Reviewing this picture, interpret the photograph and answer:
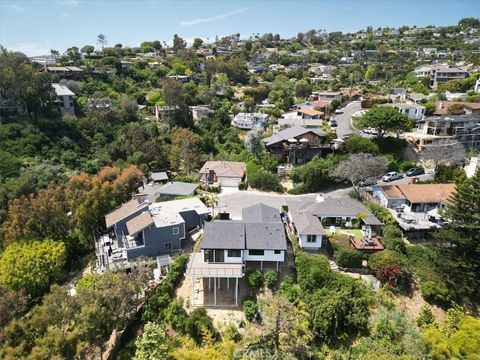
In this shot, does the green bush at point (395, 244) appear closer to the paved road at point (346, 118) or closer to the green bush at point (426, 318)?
the green bush at point (426, 318)

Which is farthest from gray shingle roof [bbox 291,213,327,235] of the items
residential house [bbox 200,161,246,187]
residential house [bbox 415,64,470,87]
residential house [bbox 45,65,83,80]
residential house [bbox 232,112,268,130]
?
residential house [bbox 415,64,470,87]

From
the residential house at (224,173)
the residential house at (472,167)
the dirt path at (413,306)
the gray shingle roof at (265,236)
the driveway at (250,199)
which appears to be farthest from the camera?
the residential house at (224,173)

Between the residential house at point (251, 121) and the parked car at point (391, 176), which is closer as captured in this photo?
the parked car at point (391, 176)

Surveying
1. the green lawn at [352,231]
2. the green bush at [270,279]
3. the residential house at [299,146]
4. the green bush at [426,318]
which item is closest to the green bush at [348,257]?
the green lawn at [352,231]

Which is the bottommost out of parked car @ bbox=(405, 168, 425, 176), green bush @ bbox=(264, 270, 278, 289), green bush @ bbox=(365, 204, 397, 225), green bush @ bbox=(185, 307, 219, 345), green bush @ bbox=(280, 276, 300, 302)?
green bush @ bbox=(185, 307, 219, 345)

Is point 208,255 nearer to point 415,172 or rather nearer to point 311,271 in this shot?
point 311,271

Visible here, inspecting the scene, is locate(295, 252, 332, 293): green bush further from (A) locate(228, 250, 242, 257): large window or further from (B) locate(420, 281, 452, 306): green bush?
(B) locate(420, 281, 452, 306): green bush

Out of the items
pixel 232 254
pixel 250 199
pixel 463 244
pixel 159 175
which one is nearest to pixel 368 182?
pixel 463 244
